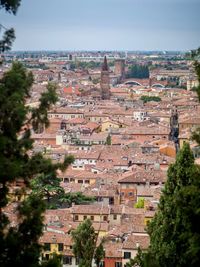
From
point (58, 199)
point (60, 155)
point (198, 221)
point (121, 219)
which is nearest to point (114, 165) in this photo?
point (60, 155)

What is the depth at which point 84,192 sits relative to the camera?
30453mm

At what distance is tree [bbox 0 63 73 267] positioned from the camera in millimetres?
8125

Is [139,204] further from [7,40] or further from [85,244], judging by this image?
[7,40]

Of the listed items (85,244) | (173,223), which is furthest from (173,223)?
(85,244)

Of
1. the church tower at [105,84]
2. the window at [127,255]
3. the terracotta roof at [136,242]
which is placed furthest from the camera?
the church tower at [105,84]

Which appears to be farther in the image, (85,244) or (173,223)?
(85,244)

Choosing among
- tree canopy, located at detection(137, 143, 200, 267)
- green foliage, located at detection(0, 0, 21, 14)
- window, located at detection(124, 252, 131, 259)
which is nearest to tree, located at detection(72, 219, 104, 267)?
tree canopy, located at detection(137, 143, 200, 267)

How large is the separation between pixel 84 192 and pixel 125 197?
2465mm

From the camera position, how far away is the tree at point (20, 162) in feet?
26.7

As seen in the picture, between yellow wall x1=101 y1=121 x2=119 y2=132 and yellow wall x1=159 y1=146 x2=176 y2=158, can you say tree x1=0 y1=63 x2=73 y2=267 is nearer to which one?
yellow wall x1=159 y1=146 x2=176 y2=158

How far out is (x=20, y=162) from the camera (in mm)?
8273

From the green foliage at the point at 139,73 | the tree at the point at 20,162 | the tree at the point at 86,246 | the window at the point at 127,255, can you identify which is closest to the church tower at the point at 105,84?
the green foliage at the point at 139,73

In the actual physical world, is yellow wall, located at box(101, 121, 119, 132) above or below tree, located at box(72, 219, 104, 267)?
below

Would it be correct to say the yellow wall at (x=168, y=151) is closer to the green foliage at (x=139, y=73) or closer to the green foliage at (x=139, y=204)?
the green foliage at (x=139, y=204)
